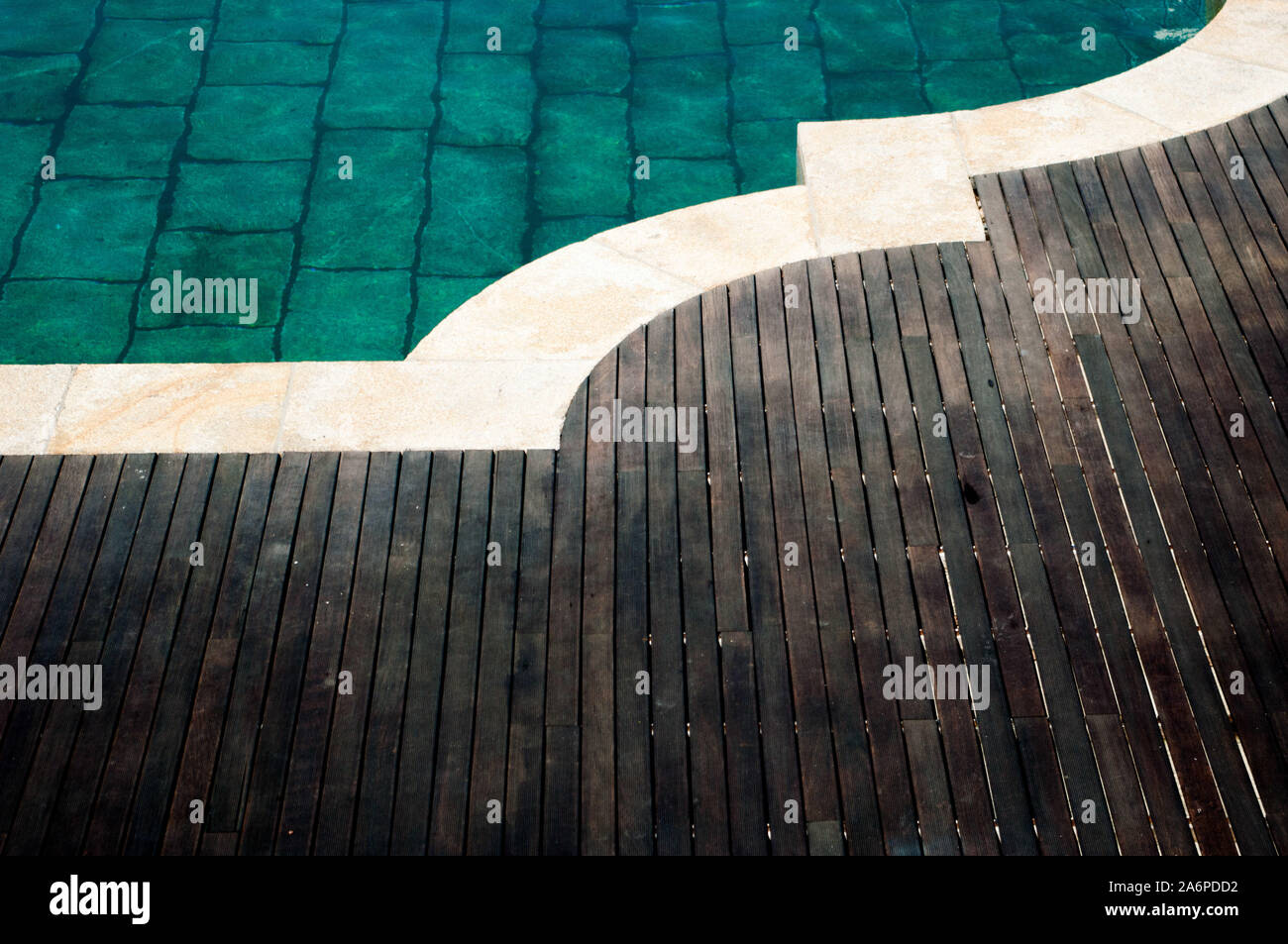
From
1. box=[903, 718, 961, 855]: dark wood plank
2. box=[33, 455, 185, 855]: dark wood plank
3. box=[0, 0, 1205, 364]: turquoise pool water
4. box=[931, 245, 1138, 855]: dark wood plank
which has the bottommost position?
box=[0, 0, 1205, 364]: turquoise pool water

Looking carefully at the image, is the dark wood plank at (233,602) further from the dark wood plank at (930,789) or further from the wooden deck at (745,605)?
the dark wood plank at (930,789)

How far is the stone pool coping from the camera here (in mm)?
→ 4688

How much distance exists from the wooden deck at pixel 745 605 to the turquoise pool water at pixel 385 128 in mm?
2357

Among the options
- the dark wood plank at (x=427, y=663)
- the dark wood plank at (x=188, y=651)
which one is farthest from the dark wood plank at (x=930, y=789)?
the dark wood plank at (x=188, y=651)

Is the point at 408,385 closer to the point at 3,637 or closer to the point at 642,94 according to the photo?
the point at 3,637

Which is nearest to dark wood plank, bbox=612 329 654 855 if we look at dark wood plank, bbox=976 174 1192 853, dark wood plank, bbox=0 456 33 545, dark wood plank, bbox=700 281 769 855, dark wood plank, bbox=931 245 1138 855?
dark wood plank, bbox=700 281 769 855

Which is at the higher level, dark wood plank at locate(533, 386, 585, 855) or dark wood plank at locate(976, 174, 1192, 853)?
dark wood plank at locate(976, 174, 1192, 853)

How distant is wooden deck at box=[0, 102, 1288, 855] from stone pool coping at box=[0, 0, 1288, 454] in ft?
0.60

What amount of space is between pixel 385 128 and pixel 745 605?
492 centimetres

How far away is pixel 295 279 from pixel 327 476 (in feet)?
8.91

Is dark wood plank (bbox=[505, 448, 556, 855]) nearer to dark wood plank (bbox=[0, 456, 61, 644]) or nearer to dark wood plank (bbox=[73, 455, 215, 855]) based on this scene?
dark wood plank (bbox=[73, 455, 215, 855])

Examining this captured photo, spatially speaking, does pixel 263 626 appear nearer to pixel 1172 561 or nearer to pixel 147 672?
pixel 147 672

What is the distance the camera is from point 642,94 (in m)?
7.90

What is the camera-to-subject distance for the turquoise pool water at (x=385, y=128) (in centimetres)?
677
